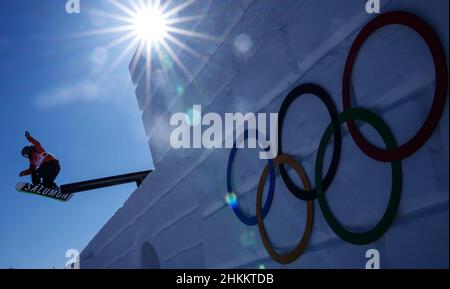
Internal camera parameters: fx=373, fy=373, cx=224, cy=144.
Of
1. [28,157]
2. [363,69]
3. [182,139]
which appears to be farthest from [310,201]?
[28,157]

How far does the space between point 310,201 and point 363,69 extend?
550mm

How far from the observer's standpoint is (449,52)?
99cm

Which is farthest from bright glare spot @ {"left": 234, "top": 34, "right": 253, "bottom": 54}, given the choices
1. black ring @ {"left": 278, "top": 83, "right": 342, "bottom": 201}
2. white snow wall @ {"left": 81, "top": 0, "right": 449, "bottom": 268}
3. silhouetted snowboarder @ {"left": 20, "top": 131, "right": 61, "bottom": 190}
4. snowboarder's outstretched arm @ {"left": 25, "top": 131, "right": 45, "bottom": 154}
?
snowboarder's outstretched arm @ {"left": 25, "top": 131, "right": 45, "bottom": 154}

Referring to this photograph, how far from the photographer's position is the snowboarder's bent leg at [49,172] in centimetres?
576

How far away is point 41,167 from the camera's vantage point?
233 inches

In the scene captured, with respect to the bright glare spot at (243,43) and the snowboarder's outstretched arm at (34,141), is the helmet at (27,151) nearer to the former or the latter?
the snowboarder's outstretched arm at (34,141)

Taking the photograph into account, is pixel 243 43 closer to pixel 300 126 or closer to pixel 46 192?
pixel 300 126

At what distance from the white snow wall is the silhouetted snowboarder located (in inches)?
135

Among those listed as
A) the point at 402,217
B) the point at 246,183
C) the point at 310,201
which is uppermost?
the point at 246,183

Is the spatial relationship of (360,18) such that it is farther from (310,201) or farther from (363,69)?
(310,201)

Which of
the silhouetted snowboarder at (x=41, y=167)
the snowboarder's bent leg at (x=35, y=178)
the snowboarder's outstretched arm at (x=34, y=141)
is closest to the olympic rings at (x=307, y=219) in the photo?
the silhouetted snowboarder at (x=41, y=167)

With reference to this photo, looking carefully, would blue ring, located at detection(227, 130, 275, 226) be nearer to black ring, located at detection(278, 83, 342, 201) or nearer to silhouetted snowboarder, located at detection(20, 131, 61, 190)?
black ring, located at detection(278, 83, 342, 201)

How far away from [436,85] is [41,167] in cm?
603
